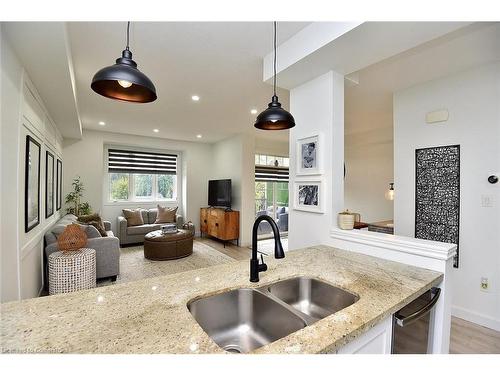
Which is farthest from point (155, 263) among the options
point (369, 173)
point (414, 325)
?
point (369, 173)

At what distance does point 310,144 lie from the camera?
7.84ft

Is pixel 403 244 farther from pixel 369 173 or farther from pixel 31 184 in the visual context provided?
pixel 369 173

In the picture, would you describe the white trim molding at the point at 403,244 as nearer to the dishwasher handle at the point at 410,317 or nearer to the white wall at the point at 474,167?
the dishwasher handle at the point at 410,317

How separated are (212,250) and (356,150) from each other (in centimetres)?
412

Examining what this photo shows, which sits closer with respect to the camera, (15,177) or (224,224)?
(15,177)

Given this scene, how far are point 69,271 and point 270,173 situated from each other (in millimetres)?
5117

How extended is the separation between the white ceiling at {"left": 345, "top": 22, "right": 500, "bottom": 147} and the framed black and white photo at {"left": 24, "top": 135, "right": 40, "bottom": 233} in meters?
3.47

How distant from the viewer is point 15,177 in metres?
2.09

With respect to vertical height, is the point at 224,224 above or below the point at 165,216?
below

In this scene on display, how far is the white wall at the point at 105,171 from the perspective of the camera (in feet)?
18.0

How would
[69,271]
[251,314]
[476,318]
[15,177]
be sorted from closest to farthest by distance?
[251,314] < [15,177] < [476,318] < [69,271]

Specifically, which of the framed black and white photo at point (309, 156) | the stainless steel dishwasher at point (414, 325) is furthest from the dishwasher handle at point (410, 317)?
the framed black and white photo at point (309, 156)
